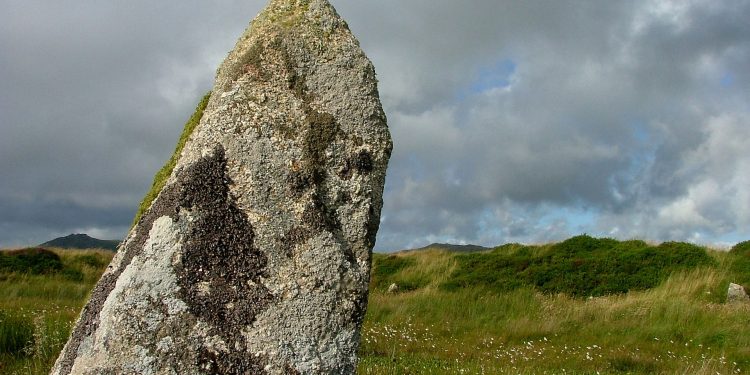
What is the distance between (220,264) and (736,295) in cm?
1963

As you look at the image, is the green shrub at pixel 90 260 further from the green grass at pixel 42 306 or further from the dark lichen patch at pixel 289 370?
the dark lichen patch at pixel 289 370

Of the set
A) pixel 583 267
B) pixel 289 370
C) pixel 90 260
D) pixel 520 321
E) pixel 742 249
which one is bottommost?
pixel 289 370

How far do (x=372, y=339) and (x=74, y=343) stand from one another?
29.9ft

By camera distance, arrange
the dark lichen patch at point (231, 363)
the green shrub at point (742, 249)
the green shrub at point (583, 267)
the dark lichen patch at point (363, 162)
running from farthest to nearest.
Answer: the green shrub at point (742, 249) < the green shrub at point (583, 267) < the dark lichen patch at point (363, 162) < the dark lichen patch at point (231, 363)

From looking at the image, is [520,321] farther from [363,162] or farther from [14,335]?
[363,162]

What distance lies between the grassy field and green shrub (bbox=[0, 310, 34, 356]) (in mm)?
79

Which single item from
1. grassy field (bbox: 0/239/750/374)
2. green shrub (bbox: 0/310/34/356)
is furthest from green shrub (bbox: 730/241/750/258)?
green shrub (bbox: 0/310/34/356)

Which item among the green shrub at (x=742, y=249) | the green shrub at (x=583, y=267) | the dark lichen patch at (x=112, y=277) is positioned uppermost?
the green shrub at (x=742, y=249)

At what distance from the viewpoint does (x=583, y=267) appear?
78.0ft

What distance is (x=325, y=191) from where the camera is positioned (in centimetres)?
458

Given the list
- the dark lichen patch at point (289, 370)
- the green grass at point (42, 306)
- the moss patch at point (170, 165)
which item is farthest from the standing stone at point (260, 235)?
the green grass at point (42, 306)

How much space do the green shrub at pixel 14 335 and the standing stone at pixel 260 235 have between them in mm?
6408

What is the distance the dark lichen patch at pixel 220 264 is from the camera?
4016 mm

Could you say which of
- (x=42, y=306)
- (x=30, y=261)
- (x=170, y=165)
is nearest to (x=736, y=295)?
(x=42, y=306)
